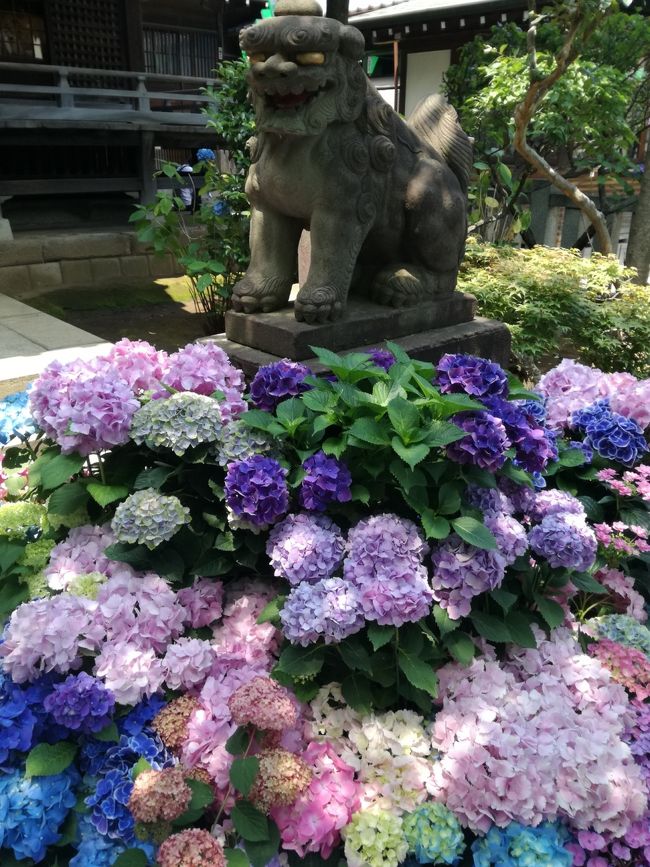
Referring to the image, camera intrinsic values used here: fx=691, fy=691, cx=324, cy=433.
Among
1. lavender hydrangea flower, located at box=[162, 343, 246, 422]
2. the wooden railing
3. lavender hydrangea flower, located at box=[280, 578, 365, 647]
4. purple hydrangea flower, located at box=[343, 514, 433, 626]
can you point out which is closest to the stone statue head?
lavender hydrangea flower, located at box=[162, 343, 246, 422]

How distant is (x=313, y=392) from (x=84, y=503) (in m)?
0.73

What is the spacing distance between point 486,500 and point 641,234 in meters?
6.21

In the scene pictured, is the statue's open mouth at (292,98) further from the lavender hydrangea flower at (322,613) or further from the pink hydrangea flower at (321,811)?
the pink hydrangea flower at (321,811)

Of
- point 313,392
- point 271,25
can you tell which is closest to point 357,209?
point 271,25

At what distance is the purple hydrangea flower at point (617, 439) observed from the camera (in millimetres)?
2207

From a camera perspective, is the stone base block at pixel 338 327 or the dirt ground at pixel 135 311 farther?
the dirt ground at pixel 135 311

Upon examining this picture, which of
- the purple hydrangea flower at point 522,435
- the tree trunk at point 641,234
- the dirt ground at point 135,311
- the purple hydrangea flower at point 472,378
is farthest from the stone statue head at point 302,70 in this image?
the tree trunk at point 641,234

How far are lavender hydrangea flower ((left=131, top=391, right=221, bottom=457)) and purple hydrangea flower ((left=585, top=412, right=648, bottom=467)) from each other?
1.24m

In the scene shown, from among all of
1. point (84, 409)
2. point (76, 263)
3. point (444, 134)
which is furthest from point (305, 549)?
point (76, 263)

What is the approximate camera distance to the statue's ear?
2527 millimetres

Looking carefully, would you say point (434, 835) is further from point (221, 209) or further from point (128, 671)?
point (221, 209)

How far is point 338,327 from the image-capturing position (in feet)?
9.43

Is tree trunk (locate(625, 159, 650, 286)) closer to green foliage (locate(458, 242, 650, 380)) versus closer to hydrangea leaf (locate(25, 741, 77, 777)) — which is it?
green foliage (locate(458, 242, 650, 380))

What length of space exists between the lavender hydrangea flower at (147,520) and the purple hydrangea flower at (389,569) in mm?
441
